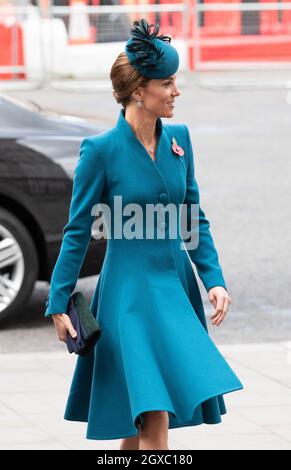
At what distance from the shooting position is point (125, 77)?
4910mm

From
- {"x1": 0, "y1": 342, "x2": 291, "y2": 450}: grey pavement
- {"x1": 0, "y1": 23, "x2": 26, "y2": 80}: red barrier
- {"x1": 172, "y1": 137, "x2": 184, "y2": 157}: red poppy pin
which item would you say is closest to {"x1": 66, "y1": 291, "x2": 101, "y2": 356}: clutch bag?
{"x1": 172, "y1": 137, "x2": 184, "y2": 157}: red poppy pin

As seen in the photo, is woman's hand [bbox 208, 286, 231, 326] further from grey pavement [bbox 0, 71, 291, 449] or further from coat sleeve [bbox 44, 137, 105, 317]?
grey pavement [bbox 0, 71, 291, 449]

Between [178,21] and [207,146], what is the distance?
634cm

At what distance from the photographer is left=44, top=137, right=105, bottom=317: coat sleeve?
4.89 m

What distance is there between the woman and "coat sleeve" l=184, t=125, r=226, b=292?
0.07 metres

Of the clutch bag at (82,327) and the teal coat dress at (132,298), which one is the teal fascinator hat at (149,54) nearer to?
the teal coat dress at (132,298)

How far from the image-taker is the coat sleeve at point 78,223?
489 cm

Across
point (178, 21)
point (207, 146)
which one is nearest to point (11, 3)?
point (178, 21)

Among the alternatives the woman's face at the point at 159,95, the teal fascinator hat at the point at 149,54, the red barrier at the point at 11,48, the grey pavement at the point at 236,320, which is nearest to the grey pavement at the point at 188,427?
the grey pavement at the point at 236,320

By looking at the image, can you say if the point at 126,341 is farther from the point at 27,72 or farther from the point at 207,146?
the point at 27,72

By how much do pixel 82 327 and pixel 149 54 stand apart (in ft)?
3.10

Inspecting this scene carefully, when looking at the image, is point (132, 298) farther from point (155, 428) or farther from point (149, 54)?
point (149, 54)

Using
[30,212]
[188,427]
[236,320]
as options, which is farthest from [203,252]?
[236,320]

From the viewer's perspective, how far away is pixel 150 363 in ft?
15.7
